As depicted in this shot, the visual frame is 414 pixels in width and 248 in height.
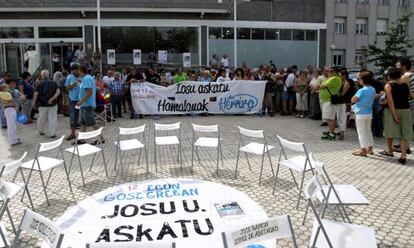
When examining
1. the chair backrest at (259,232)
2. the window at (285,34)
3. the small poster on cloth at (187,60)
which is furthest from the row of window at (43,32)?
the chair backrest at (259,232)

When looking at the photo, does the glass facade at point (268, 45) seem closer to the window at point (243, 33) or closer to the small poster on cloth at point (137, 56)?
the window at point (243, 33)

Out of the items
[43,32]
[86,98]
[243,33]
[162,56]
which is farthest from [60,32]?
[86,98]

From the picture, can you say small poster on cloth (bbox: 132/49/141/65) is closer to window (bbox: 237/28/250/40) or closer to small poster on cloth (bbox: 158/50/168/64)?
small poster on cloth (bbox: 158/50/168/64)

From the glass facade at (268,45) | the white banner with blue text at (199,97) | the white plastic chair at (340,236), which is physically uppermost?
the glass facade at (268,45)

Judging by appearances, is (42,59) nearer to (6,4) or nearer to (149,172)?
(6,4)

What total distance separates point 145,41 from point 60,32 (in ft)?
17.5

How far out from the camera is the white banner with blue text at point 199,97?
15.1 m

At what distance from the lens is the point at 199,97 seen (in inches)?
608

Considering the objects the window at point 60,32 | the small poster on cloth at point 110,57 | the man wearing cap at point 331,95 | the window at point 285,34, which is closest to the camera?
the man wearing cap at point 331,95

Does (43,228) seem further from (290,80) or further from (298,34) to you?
(298,34)

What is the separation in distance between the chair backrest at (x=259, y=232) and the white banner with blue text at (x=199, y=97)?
476 inches

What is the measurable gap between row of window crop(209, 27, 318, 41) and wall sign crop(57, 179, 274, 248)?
2111cm

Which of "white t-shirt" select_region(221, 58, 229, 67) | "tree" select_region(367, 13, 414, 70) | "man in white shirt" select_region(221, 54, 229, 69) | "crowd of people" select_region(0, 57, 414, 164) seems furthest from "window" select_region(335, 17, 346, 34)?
"crowd of people" select_region(0, 57, 414, 164)

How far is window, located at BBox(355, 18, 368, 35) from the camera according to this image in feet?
130
